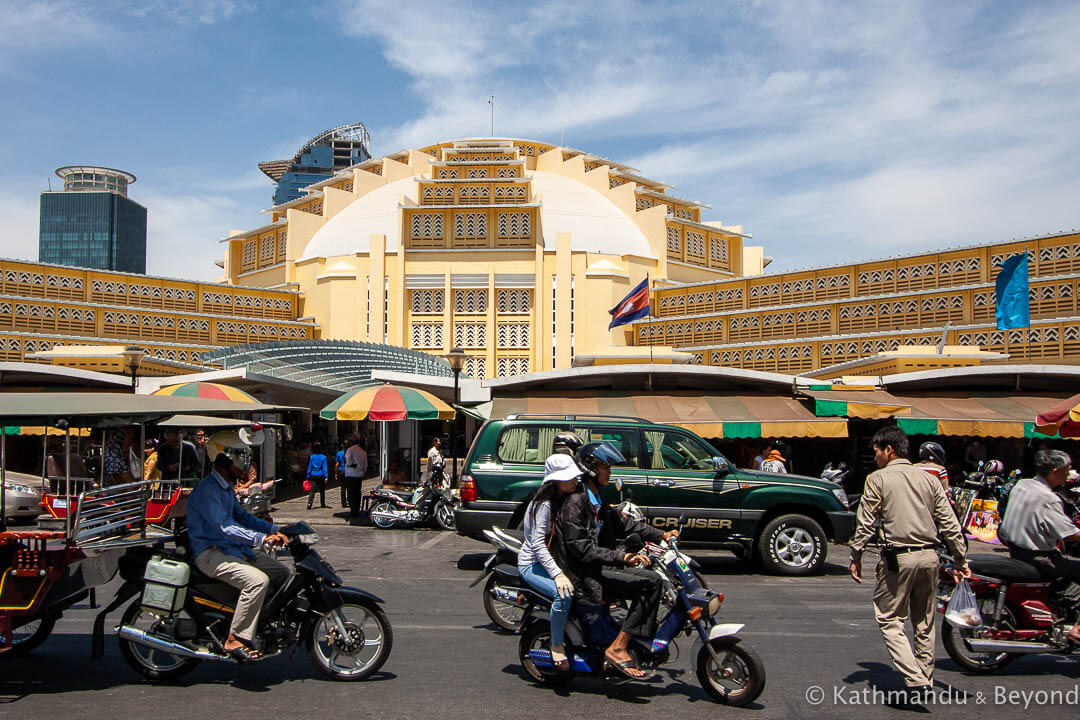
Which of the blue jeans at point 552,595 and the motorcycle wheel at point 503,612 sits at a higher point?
the blue jeans at point 552,595

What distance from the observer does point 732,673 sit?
230 inches

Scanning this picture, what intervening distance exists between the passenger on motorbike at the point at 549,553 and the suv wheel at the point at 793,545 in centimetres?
603

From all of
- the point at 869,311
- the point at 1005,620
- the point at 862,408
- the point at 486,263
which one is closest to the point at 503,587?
the point at 1005,620

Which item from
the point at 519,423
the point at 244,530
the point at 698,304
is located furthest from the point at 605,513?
the point at 698,304

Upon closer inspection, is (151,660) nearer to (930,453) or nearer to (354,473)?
(930,453)

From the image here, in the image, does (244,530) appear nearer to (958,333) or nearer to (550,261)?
(958,333)

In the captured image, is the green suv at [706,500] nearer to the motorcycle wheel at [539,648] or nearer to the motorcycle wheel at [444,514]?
the motorcycle wheel at [539,648]

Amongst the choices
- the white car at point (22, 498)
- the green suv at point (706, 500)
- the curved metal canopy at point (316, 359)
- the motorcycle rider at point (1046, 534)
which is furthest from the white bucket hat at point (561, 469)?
the curved metal canopy at point (316, 359)

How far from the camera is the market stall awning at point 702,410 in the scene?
19422 millimetres

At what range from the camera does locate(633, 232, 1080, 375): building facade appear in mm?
31000

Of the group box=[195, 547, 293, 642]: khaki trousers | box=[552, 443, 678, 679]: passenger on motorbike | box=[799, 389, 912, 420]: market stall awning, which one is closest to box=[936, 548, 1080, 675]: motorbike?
box=[552, 443, 678, 679]: passenger on motorbike

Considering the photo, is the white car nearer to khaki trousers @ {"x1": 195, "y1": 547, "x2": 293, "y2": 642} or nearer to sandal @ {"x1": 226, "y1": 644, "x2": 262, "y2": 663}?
khaki trousers @ {"x1": 195, "y1": 547, "x2": 293, "y2": 642}

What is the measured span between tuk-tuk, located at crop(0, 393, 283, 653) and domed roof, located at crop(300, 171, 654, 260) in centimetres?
3768

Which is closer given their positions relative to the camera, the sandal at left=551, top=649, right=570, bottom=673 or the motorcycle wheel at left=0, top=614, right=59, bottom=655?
the sandal at left=551, top=649, right=570, bottom=673
